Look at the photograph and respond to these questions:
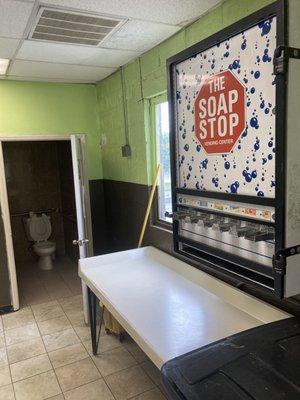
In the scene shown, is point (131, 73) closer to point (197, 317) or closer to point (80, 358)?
point (197, 317)

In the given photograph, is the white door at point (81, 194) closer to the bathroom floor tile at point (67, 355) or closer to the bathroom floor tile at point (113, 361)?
the bathroom floor tile at point (67, 355)

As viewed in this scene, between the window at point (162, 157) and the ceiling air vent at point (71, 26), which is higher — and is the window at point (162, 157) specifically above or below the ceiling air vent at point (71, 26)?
below

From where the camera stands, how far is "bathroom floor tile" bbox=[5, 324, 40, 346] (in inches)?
113

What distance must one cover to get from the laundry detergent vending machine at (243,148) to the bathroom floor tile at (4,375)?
5.49ft

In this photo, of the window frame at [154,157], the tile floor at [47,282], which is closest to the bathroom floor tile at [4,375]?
the tile floor at [47,282]

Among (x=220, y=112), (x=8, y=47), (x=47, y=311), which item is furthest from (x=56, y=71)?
(x=47, y=311)

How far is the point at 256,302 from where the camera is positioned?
67.5 inches

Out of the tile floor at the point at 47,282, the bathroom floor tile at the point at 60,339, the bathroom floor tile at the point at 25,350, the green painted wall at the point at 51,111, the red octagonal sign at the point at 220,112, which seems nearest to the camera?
the red octagonal sign at the point at 220,112

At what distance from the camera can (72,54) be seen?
2709 millimetres

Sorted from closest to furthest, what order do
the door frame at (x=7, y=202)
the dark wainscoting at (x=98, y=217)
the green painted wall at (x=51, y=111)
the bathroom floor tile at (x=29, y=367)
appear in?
1. the bathroom floor tile at (x=29, y=367)
2. the door frame at (x=7, y=202)
3. the green painted wall at (x=51, y=111)
4. the dark wainscoting at (x=98, y=217)

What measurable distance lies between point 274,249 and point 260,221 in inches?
4.9

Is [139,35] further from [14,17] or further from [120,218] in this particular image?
[120,218]

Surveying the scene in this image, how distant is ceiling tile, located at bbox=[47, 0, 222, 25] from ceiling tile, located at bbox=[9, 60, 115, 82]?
4.01 ft

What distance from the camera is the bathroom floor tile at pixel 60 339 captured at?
276cm
